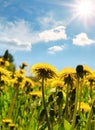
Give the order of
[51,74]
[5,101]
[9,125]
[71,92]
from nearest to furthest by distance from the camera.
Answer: [9,125] < [51,74] < [71,92] < [5,101]

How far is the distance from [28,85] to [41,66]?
1.92 meters

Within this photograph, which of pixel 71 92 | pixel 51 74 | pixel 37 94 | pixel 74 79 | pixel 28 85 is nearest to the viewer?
pixel 51 74

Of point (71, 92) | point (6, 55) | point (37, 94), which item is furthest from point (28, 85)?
point (6, 55)

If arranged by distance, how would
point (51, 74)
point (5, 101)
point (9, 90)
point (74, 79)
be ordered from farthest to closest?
point (9, 90) < point (5, 101) < point (74, 79) < point (51, 74)

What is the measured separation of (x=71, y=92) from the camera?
3844 mm

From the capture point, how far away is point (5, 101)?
20.4ft

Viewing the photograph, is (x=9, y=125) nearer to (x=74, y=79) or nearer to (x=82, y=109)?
(x=74, y=79)

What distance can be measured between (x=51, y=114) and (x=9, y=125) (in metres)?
0.45

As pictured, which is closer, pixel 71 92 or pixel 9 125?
pixel 9 125

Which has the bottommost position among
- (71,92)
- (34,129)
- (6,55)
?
(34,129)

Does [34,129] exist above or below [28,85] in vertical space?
below

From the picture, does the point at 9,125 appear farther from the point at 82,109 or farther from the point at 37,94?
the point at 82,109

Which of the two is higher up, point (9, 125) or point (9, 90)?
point (9, 90)

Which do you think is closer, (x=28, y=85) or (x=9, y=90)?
(x=28, y=85)
